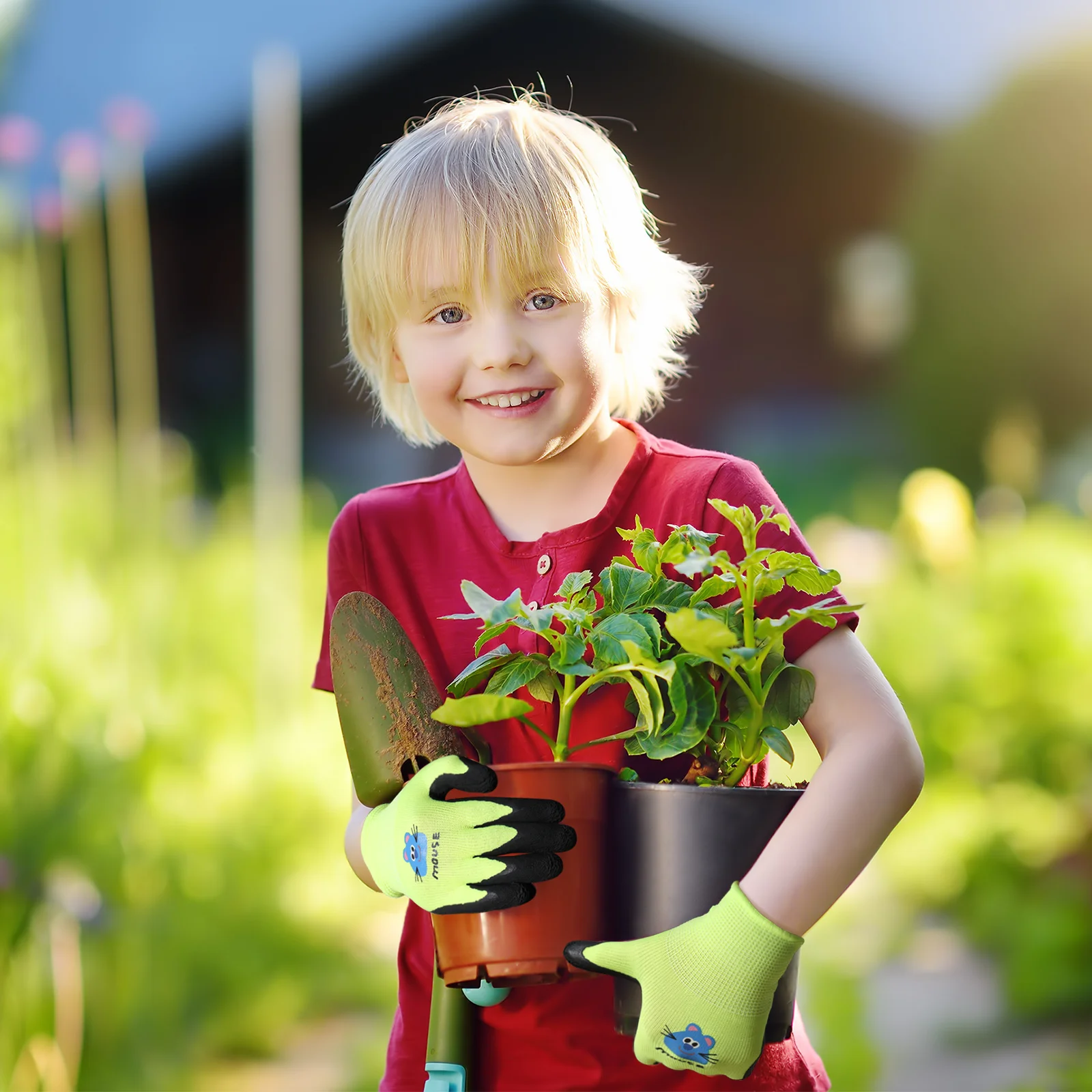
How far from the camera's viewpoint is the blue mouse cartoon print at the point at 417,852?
3.13 feet

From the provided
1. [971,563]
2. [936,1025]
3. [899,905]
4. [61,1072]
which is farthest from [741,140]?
[61,1072]

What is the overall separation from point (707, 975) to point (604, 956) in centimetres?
7

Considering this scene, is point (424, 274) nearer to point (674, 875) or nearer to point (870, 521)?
point (674, 875)

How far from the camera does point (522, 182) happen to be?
1.10 metres

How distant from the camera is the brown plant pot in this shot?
3.06ft

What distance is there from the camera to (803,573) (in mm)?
953

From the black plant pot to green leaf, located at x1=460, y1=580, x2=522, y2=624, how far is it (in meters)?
0.15

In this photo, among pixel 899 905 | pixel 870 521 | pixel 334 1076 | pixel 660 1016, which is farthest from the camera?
pixel 870 521

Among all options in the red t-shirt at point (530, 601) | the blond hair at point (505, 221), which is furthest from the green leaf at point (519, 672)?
the blond hair at point (505, 221)

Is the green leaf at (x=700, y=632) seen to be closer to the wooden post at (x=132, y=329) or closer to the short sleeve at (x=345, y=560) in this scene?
the short sleeve at (x=345, y=560)

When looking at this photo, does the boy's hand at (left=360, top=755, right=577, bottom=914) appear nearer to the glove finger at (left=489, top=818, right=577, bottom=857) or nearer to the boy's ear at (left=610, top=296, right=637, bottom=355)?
the glove finger at (left=489, top=818, right=577, bottom=857)

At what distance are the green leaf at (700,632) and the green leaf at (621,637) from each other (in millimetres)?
25

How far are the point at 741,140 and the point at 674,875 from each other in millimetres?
5735

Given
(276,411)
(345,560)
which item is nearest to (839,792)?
(345,560)
